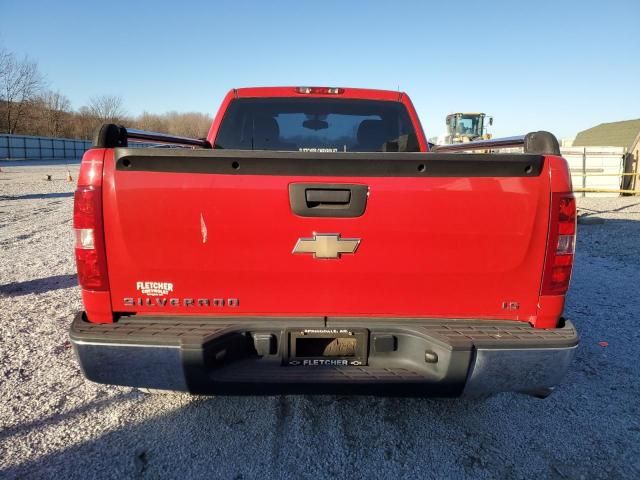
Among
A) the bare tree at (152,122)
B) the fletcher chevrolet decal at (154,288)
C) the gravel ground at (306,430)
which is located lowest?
the gravel ground at (306,430)

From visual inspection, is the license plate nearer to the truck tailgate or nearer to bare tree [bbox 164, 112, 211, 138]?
the truck tailgate

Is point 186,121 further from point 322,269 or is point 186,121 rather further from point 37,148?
point 322,269

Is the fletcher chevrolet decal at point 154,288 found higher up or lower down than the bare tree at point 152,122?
lower down

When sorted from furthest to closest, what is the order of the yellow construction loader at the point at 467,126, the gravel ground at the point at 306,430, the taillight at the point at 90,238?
the yellow construction loader at the point at 467,126 < the gravel ground at the point at 306,430 < the taillight at the point at 90,238

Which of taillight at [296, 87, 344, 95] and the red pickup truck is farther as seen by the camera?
taillight at [296, 87, 344, 95]

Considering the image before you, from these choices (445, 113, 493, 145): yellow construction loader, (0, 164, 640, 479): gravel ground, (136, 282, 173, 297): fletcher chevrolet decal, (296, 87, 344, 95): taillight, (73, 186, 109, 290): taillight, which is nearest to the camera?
(73, 186, 109, 290): taillight

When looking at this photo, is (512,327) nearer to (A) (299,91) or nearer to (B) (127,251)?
(B) (127,251)

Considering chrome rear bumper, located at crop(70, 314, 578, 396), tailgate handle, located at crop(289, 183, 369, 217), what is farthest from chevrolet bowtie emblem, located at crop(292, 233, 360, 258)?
chrome rear bumper, located at crop(70, 314, 578, 396)

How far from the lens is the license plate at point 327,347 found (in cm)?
212

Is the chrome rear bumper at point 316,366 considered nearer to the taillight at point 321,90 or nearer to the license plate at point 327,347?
the license plate at point 327,347

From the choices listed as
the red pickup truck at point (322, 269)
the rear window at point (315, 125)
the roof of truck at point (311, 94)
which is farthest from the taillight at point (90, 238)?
the roof of truck at point (311, 94)

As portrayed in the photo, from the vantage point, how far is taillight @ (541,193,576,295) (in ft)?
6.72

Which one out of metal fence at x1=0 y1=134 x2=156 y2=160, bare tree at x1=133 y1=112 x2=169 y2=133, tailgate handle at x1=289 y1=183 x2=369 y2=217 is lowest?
tailgate handle at x1=289 y1=183 x2=369 y2=217

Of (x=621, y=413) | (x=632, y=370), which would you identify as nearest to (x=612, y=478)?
(x=621, y=413)
